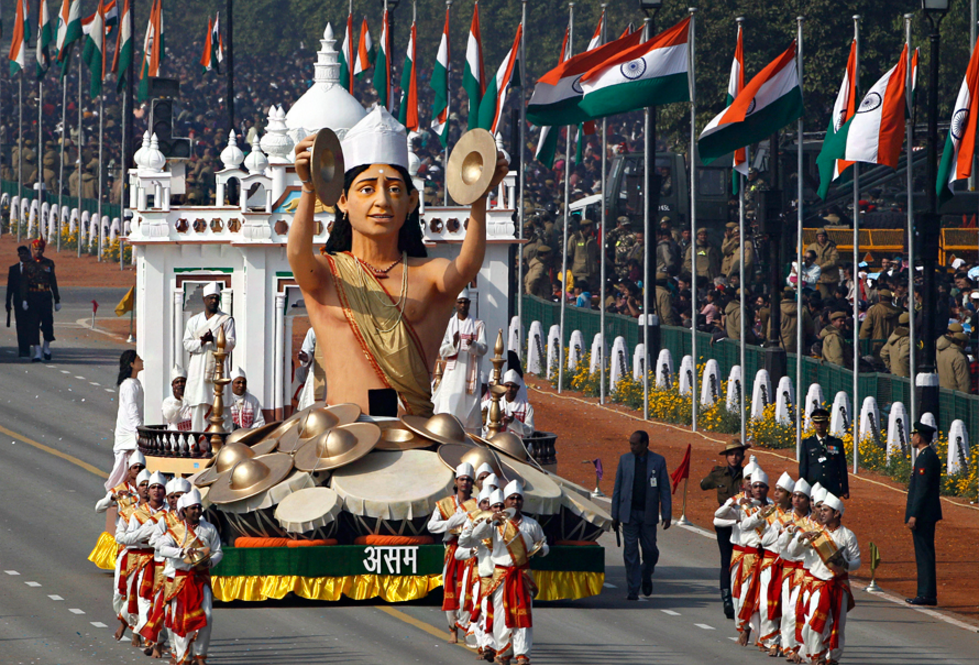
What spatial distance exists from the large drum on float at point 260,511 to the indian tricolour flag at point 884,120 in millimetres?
8812

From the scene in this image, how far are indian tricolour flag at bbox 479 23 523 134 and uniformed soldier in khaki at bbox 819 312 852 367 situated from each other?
6.41m

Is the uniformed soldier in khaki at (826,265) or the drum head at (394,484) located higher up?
the uniformed soldier in khaki at (826,265)

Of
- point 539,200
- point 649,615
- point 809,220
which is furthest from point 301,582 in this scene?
point 539,200

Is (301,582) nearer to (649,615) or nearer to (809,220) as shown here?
(649,615)

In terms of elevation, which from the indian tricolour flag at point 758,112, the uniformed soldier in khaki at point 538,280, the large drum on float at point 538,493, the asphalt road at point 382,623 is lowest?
the asphalt road at point 382,623

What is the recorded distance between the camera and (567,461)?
27250 mm

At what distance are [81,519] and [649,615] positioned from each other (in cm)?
718

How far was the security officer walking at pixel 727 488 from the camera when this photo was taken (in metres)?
17.8

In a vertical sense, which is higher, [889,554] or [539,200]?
[539,200]

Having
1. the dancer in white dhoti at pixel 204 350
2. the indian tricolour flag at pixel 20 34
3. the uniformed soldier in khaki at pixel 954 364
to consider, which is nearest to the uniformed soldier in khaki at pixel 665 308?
the uniformed soldier in khaki at pixel 954 364

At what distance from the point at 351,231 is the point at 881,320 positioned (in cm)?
1314

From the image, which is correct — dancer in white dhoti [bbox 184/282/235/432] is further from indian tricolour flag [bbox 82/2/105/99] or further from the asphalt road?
indian tricolour flag [bbox 82/2/105/99]

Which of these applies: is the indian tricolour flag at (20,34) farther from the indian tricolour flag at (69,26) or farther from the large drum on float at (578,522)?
the large drum on float at (578,522)

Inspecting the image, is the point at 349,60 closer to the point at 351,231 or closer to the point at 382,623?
the point at 351,231
